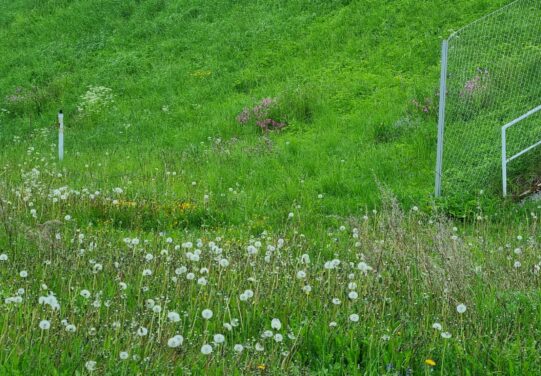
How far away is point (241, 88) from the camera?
60.1ft

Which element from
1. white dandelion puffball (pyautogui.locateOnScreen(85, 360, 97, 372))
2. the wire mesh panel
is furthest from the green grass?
the wire mesh panel

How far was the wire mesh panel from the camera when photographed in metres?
10.7

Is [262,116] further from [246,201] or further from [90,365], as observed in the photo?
[90,365]

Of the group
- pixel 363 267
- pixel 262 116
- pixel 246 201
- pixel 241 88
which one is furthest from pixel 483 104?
pixel 363 267

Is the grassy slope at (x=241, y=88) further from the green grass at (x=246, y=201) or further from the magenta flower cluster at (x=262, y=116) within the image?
the magenta flower cluster at (x=262, y=116)

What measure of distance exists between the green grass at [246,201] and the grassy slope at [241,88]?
0.22 ft

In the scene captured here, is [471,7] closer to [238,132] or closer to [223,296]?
[238,132]

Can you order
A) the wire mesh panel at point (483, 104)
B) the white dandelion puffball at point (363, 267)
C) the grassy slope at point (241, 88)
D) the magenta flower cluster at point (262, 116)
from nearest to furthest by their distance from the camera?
the white dandelion puffball at point (363, 267) < the wire mesh panel at point (483, 104) < the grassy slope at point (241, 88) < the magenta flower cluster at point (262, 116)

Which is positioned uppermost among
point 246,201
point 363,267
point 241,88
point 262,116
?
point 363,267

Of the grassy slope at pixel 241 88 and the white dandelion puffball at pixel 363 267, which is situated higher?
the white dandelion puffball at pixel 363 267

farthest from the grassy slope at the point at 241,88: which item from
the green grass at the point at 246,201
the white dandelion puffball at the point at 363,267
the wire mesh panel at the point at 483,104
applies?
the white dandelion puffball at the point at 363,267

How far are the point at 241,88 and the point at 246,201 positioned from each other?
27.9ft

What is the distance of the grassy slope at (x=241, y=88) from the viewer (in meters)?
11.7

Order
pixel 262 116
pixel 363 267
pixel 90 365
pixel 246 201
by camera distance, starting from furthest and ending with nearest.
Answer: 1. pixel 262 116
2. pixel 246 201
3. pixel 363 267
4. pixel 90 365
